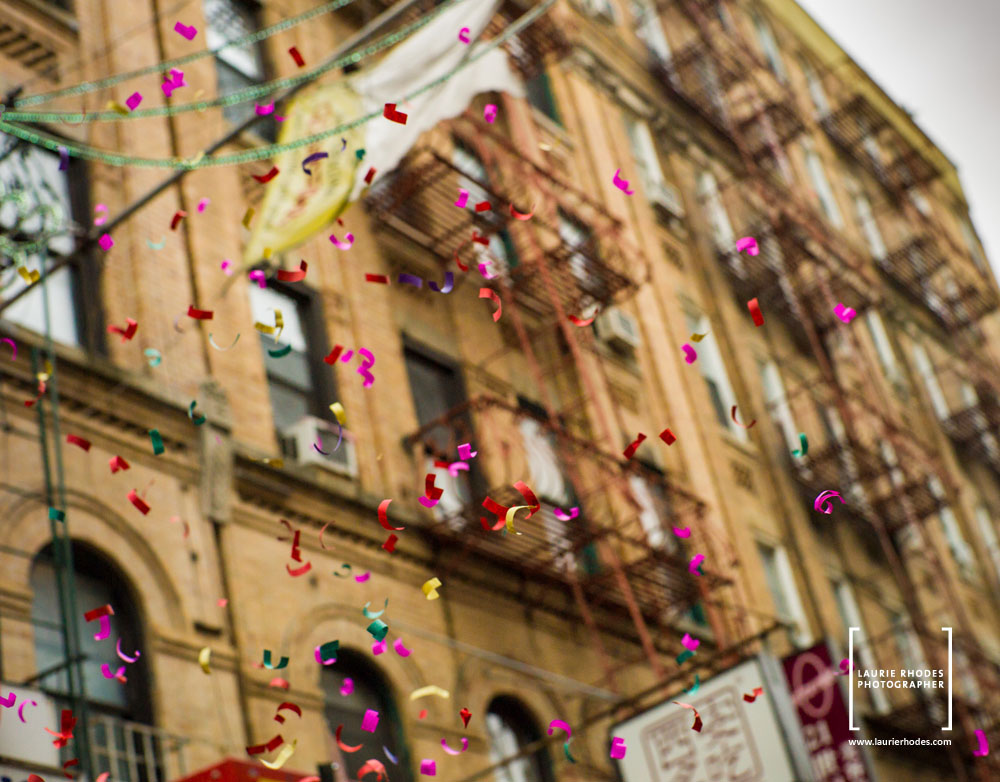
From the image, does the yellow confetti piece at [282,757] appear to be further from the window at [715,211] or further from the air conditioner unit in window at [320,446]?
the window at [715,211]

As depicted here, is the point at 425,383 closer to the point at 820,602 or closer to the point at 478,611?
the point at 478,611

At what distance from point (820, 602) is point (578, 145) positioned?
8.19 metres

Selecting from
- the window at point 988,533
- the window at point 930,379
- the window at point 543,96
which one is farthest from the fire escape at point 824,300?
the window at point 543,96

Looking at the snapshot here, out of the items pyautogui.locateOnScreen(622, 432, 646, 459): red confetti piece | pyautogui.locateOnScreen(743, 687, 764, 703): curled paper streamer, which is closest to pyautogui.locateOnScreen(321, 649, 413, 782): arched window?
pyautogui.locateOnScreen(743, 687, 764, 703): curled paper streamer

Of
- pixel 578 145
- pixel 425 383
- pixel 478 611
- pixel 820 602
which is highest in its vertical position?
pixel 578 145

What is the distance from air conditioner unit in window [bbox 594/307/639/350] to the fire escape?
16.4ft

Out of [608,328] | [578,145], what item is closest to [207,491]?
[608,328]

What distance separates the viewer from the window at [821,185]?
33875 mm

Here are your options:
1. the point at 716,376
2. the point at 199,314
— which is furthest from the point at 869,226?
the point at 199,314

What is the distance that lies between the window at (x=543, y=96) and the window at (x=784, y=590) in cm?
770

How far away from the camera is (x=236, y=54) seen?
56.7ft

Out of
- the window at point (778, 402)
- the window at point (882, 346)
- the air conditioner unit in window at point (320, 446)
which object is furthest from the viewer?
the window at point (882, 346)

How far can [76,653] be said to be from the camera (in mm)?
9523

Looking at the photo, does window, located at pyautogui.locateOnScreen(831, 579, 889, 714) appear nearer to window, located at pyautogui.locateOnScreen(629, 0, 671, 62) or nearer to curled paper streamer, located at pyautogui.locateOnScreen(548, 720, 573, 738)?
curled paper streamer, located at pyautogui.locateOnScreen(548, 720, 573, 738)
